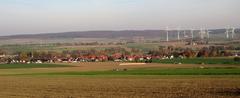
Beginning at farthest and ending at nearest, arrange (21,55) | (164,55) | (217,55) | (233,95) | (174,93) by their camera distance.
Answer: (21,55)
(164,55)
(217,55)
(174,93)
(233,95)

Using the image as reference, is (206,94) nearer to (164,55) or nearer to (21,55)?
(164,55)

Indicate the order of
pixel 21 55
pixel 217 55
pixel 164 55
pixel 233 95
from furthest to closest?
pixel 21 55
pixel 164 55
pixel 217 55
pixel 233 95

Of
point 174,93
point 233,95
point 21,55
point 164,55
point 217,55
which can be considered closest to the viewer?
point 233,95

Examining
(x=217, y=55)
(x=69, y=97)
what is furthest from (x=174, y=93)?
(x=217, y=55)

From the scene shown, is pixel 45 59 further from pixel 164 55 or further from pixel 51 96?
pixel 51 96

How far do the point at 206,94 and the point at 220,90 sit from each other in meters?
2.94

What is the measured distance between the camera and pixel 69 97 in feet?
91.0

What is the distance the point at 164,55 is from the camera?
12688 centimetres

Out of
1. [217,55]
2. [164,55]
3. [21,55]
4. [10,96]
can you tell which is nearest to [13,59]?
[21,55]

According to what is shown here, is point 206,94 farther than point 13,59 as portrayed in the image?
No

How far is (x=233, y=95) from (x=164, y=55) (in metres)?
101

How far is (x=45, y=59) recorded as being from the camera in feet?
420

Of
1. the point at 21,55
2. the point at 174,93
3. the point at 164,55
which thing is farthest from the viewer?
the point at 21,55

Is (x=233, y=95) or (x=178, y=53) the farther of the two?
(x=178, y=53)
